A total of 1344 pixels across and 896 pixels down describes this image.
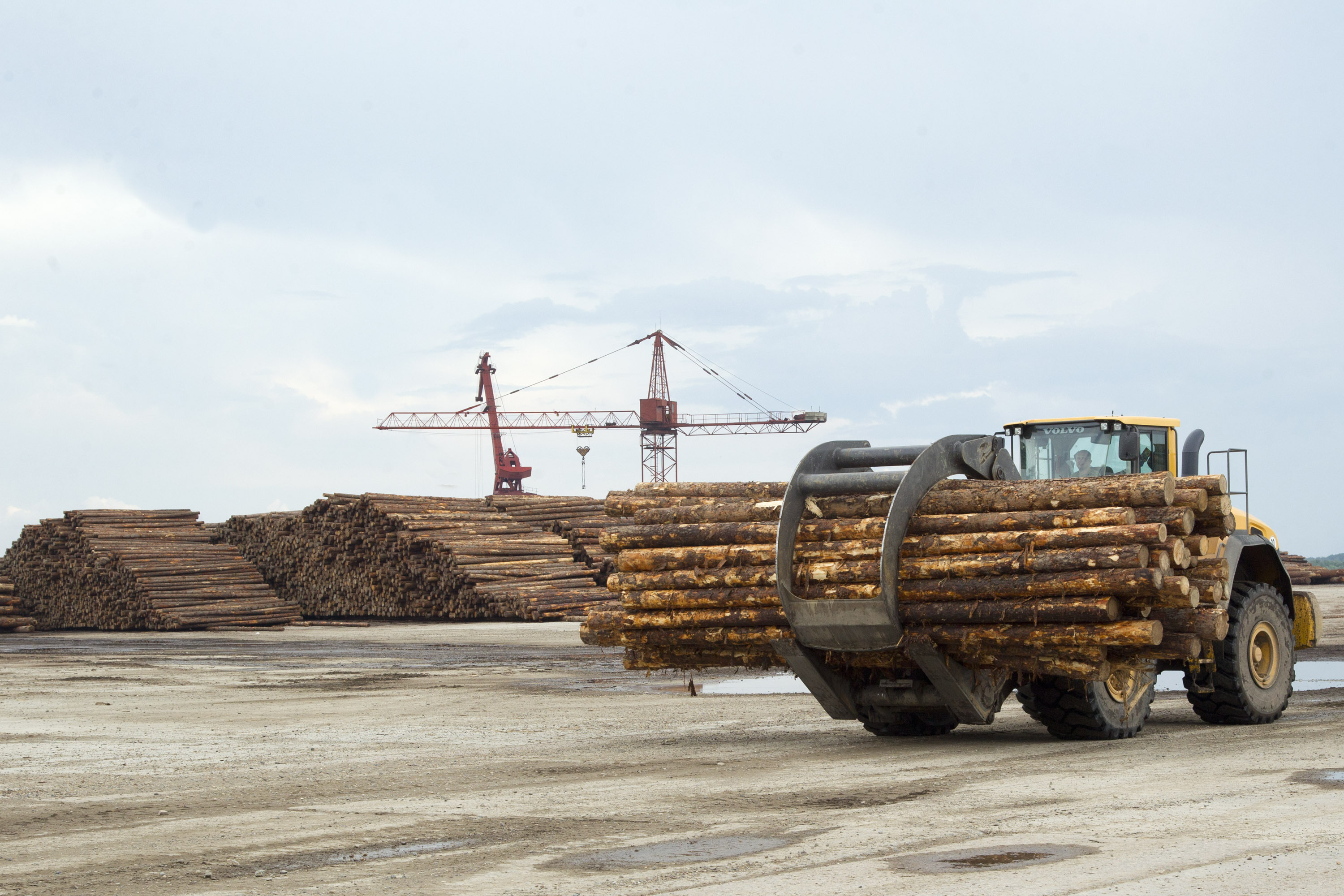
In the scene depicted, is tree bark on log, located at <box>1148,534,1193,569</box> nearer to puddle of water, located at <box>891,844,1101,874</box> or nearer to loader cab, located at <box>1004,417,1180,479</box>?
loader cab, located at <box>1004,417,1180,479</box>

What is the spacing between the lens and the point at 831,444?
37.3ft

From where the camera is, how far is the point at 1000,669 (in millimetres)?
10461

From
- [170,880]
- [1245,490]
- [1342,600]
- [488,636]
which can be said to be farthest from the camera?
[1342,600]

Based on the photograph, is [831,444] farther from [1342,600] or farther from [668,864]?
[1342,600]

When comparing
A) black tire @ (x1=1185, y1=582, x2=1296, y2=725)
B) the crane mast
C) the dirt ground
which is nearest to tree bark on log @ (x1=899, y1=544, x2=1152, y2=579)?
the dirt ground

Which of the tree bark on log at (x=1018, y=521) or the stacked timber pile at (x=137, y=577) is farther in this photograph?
the stacked timber pile at (x=137, y=577)

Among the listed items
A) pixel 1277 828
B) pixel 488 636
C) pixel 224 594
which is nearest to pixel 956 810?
pixel 1277 828

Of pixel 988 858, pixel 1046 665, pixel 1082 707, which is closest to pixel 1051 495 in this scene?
pixel 1046 665

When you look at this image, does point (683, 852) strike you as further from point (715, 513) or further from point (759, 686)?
point (759, 686)

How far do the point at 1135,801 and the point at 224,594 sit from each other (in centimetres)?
3142

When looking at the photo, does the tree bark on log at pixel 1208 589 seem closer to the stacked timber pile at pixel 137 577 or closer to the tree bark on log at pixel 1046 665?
the tree bark on log at pixel 1046 665

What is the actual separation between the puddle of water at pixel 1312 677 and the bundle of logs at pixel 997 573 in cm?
564

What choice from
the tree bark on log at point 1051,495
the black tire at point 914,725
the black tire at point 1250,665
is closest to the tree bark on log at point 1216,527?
the tree bark on log at point 1051,495

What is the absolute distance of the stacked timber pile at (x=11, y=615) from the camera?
38.2m
